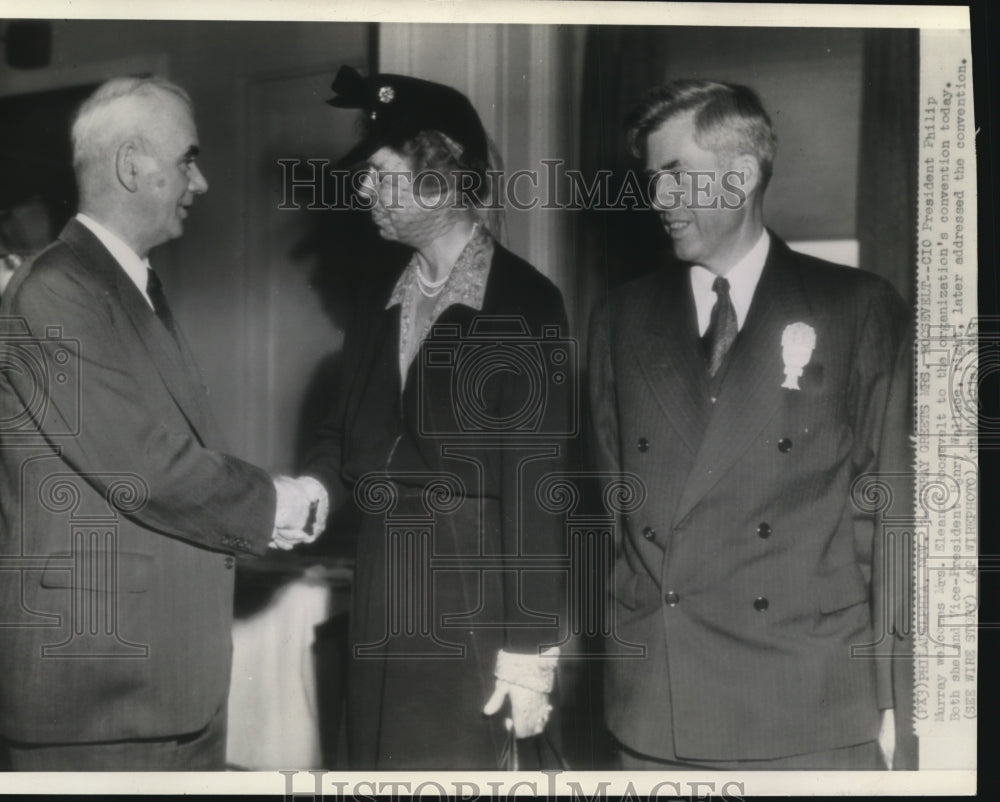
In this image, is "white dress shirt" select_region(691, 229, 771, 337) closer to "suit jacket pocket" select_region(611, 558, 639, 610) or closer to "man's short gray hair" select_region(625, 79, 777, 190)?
"man's short gray hair" select_region(625, 79, 777, 190)

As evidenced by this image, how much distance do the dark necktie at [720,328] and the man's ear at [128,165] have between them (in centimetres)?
116

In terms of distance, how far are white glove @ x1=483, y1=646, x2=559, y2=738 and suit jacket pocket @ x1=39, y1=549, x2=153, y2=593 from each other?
0.72m

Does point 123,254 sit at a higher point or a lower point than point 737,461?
higher

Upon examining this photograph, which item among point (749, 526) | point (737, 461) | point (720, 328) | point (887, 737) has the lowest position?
point (887, 737)

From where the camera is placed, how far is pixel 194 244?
205 cm

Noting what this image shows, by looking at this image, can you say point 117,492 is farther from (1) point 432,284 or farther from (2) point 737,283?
(2) point 737,283

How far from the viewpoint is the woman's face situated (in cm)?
205

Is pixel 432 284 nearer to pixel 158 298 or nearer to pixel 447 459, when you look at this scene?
pixel 447 459

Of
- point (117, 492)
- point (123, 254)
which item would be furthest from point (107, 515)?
point (123, 254)

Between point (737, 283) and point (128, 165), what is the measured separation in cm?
122

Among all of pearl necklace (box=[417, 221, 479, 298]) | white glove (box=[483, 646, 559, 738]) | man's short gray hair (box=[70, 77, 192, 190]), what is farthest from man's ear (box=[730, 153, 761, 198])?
man's short gray hair (box=[70, 77, 192, 190])

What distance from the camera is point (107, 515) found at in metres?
2.01

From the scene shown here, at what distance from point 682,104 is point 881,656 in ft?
3.82

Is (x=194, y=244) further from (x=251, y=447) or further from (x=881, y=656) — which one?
(x=881, y=656)
